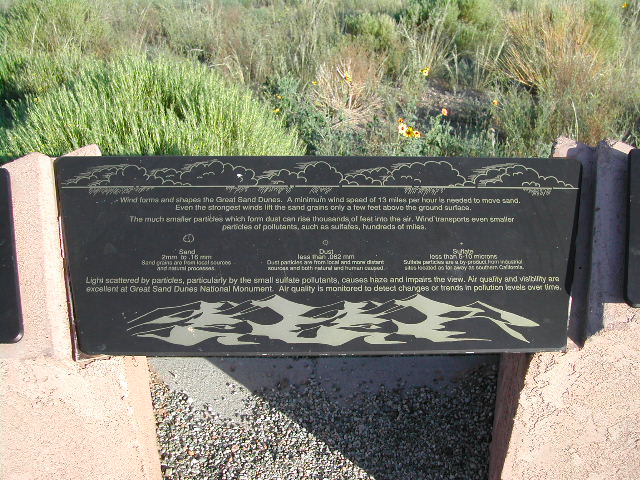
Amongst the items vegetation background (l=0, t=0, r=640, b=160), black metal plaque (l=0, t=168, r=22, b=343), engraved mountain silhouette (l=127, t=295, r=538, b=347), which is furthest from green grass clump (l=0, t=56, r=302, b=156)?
engraved mountain silhouette (l=127, t=295, r=538, b=347)

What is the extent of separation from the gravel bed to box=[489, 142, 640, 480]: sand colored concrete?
485 millimetres

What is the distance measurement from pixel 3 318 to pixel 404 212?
4.77 feet

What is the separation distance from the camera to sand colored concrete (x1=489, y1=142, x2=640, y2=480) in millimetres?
2123

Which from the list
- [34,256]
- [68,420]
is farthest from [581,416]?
[34,256]

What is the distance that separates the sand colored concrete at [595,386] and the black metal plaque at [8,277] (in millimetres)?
1875

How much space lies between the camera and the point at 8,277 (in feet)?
6.75

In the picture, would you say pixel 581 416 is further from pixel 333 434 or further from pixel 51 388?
pixel 51 388

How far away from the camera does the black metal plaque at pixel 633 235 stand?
6.73 feet

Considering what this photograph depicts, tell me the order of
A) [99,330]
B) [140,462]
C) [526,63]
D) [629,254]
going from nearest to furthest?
[629,254] < [99,330] < [140,462] < [526,63]

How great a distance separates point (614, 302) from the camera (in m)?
2.13

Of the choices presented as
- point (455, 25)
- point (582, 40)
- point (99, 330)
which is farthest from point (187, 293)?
point (455, 25)

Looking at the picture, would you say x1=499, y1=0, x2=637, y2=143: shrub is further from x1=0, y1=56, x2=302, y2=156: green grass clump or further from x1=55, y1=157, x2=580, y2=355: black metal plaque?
x1=55, y1=157, x2=580, y2=355: black metal plaque

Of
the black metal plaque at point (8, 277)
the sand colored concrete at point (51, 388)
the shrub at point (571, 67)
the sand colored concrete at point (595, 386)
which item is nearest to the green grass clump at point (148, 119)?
the sand colored concrete at point (51, 388)

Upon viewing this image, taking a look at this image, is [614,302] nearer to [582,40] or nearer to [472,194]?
[472,194]
